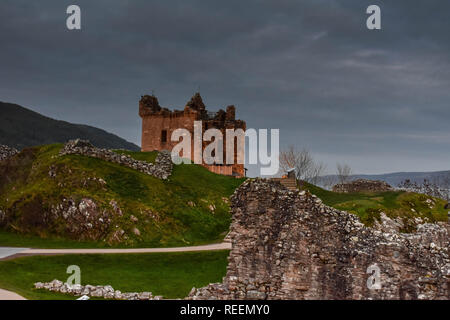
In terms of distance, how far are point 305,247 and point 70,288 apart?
11.7m

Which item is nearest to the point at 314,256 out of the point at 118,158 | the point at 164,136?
the point at 118,158

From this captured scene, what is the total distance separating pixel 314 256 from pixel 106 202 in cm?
2355

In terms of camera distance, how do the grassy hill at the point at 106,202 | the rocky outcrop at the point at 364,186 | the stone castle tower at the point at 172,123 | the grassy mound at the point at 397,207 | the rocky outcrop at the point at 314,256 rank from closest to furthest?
the rocky outcrop at the point at 314,256 → the grassy hill at the point at 106,202 → the grassy mound at the point at 397,207 → the rocky outcrop at the point at 364,186 → the stone castle tower at the point at 172,123

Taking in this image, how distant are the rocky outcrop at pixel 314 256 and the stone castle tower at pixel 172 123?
49480 mm

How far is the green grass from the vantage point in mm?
20953

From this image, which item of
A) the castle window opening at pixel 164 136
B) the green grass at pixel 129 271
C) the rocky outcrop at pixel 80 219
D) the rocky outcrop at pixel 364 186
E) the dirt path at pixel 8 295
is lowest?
the green grass at pixel 129 271

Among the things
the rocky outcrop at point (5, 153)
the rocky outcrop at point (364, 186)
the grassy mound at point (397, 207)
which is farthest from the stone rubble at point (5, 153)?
the rocky outcrop at point (364, 186)

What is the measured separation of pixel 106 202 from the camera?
111 ft

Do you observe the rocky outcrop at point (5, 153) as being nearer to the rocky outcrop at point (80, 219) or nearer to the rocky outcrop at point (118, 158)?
the rocky outcrop at point (118, 158)

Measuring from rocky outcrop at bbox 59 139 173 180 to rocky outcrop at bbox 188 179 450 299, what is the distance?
1118 inches

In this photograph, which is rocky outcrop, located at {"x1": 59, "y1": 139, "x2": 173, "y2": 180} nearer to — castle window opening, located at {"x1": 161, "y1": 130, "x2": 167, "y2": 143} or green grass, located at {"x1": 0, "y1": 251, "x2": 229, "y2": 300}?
green grass, located at {"x1": 0, "y1": 251, "x2": 229, "y2": 300}

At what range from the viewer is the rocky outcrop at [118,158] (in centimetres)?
4092

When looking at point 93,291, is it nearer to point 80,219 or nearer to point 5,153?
point 80,219

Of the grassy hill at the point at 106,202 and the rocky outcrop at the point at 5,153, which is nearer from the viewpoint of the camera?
the grassy hill at the point at 106,202
